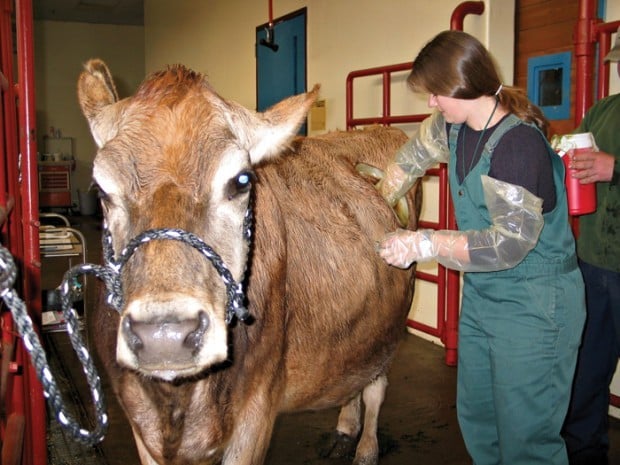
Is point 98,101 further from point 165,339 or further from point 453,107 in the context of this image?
point 453,107

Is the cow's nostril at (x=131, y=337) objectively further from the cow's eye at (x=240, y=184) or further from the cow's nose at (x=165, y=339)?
the cow's eye at (x=240, y=184)

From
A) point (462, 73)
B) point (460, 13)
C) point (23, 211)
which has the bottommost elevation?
point (23, 211)

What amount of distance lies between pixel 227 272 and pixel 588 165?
4.65ft

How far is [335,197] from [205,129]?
3.50 ft

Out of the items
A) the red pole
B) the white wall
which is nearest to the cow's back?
the red pole

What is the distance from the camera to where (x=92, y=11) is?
12.7 m

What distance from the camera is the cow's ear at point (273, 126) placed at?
1.84 m

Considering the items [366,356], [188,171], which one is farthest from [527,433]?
[188,171]

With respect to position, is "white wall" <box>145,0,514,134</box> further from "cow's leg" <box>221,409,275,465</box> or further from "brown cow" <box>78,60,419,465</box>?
"cow's leg" <box>221,409,275,465</box>

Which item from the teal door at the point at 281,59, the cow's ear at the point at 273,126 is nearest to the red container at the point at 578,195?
the cow's ear at the point at 273,126

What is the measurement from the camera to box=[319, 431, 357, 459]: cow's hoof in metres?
3.04

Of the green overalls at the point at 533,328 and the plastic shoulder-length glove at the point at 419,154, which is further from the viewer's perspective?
the plastic shoulder-length glove at the point at 419,154

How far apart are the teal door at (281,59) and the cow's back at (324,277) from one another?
3396mm

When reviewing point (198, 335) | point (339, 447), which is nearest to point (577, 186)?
point (198, 335)
